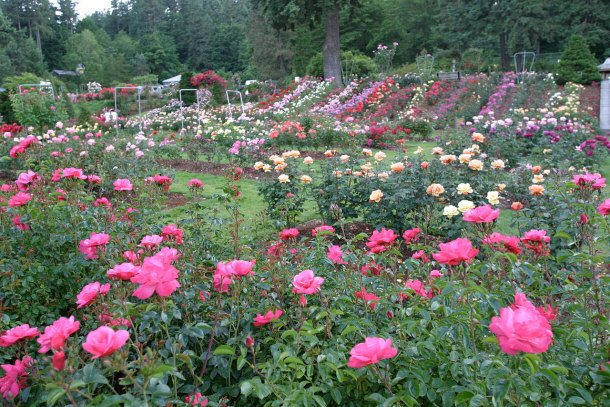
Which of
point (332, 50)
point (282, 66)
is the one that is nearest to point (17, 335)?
point (332, 50)

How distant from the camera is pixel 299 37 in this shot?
28.9m

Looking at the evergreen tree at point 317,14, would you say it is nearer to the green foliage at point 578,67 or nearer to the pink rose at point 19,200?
the green foliage at point 578,67

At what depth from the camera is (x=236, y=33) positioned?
49.1m

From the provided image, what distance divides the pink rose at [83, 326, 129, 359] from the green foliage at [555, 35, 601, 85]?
17785mm

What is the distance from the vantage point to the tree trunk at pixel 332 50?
1602 centimetres

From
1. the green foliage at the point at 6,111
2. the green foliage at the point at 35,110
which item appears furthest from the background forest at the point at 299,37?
the green foliage at the point at 6,111

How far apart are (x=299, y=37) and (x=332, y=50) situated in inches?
538

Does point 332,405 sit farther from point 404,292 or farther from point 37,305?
point 37,305

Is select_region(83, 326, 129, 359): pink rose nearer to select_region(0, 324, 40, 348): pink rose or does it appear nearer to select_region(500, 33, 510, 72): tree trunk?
select_region(0, 324, 40, 348): pink rose

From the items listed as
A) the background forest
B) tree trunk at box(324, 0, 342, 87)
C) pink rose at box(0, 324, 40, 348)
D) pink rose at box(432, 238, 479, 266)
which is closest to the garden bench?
the background forest

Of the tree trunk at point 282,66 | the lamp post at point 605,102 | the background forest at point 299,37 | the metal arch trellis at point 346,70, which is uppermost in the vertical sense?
the background forest at point 299,37

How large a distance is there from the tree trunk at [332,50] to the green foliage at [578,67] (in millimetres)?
7506

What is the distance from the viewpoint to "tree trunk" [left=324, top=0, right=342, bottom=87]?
16016 mm

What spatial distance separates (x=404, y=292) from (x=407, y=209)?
2.27 meters
